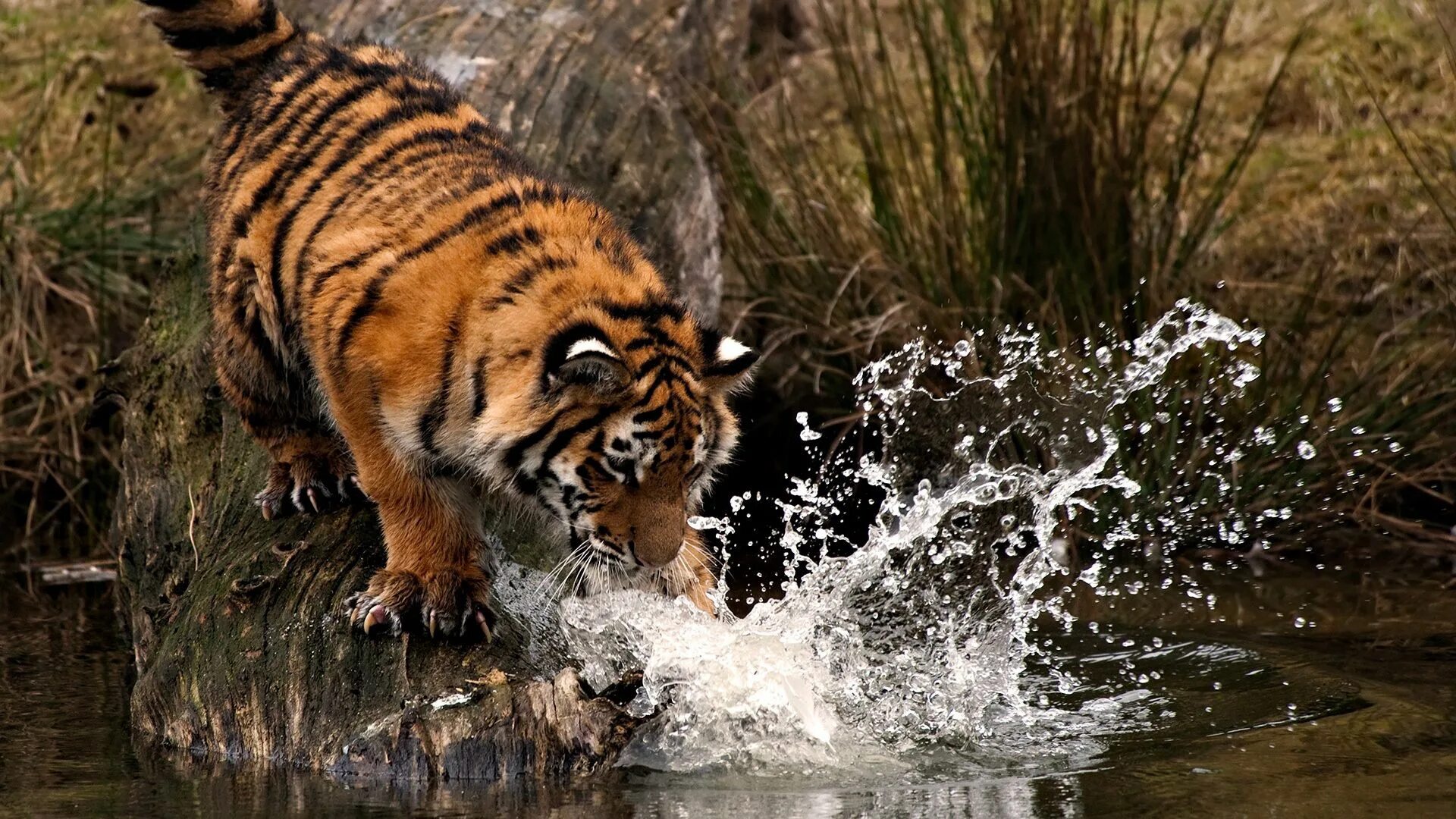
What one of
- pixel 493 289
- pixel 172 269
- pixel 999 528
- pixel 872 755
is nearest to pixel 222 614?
pixel 493 289

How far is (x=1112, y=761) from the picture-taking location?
11.7ft

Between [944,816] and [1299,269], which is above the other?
[1299,269]

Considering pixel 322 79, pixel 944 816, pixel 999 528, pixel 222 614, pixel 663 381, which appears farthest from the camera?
pixel 999 528

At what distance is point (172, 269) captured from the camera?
5.43m

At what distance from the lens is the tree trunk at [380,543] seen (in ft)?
11.4

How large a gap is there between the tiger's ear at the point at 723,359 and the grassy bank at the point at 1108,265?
171 centimetres

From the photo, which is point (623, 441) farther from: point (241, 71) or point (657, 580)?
point (241, 71)

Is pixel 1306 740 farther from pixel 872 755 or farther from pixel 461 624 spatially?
pixel 461 624

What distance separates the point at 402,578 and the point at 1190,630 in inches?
92.7

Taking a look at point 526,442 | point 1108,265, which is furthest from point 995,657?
point 1108,265

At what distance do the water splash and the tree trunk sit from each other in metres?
0.21

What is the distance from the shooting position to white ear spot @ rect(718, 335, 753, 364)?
3.78 meters

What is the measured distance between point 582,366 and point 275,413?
1294 mm

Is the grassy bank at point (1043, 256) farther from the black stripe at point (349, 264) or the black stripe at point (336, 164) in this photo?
the black stripe at point (349, 264)
